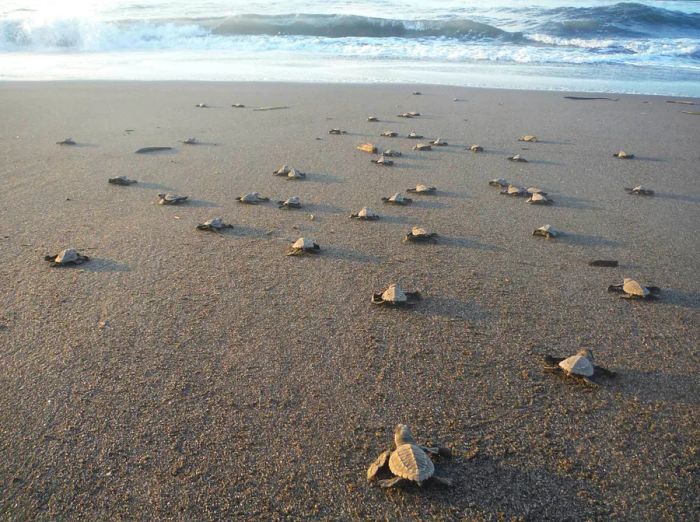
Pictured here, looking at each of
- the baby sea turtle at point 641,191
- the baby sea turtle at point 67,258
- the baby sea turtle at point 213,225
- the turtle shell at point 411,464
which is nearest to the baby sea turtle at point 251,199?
the baby sea turtle at point 213,225

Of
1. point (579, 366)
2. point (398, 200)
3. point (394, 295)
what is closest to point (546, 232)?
point (398, 200)

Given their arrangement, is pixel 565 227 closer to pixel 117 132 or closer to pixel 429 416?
pixel 429 416

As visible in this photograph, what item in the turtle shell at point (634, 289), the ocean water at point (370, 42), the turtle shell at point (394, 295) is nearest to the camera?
the turtle shell at point (394, 295)

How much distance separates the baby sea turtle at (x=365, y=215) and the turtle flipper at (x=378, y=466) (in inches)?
86.4

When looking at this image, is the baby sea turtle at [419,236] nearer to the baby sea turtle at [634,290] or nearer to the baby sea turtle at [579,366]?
the baby sea turtle at [634,290]

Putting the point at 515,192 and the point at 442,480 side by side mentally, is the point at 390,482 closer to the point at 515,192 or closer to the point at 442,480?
the point at 442,480

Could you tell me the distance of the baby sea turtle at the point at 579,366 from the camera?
6.81ft

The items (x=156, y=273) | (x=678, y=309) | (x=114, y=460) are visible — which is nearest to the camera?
(x=114, y=460)

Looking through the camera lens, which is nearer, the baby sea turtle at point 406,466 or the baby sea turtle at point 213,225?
the baby sea turtle at point 406,466

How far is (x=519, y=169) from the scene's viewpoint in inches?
197

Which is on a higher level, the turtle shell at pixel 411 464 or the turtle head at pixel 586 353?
the turtle shell at pixel 411 464

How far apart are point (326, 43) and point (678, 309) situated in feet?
50.5

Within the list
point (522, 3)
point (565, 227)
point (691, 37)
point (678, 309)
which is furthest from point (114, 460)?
point (522, 3)

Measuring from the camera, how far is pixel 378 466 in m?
1.65
